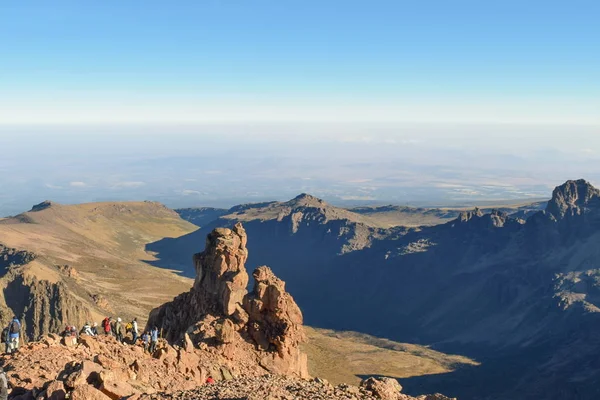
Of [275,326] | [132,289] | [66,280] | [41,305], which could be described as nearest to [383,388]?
[275,326]

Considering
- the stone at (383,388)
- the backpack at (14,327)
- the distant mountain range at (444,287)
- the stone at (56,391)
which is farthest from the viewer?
the distant mountain range at (444,287)

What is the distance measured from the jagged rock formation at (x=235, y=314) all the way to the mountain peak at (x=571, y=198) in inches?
5047

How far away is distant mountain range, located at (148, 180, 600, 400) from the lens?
327 ft

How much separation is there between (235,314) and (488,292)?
374 ft

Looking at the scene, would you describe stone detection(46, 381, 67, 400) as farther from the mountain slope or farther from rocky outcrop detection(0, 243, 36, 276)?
rocky outcrop detection(0, 243, 36, 276)

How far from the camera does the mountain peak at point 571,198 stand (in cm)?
15800

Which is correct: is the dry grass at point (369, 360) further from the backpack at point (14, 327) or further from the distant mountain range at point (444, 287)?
the backpack at point (14, 327)

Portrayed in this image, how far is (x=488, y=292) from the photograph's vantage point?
147000 mm

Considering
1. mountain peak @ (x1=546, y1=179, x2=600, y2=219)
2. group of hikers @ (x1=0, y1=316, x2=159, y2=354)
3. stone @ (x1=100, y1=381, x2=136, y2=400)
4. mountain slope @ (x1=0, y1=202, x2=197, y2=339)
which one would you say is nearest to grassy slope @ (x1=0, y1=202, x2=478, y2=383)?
mountain slope @ (x1=0, y1=202, x2=197, y2=339)

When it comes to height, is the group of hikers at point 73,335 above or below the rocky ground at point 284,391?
below

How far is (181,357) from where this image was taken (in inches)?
1297

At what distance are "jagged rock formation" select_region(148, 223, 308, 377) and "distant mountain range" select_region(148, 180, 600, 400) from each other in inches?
1949

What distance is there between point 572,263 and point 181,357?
136 m

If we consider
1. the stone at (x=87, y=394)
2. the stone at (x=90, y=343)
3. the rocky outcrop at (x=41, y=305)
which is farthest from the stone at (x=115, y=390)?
the rocky outcrop at (x=41, y=305)
